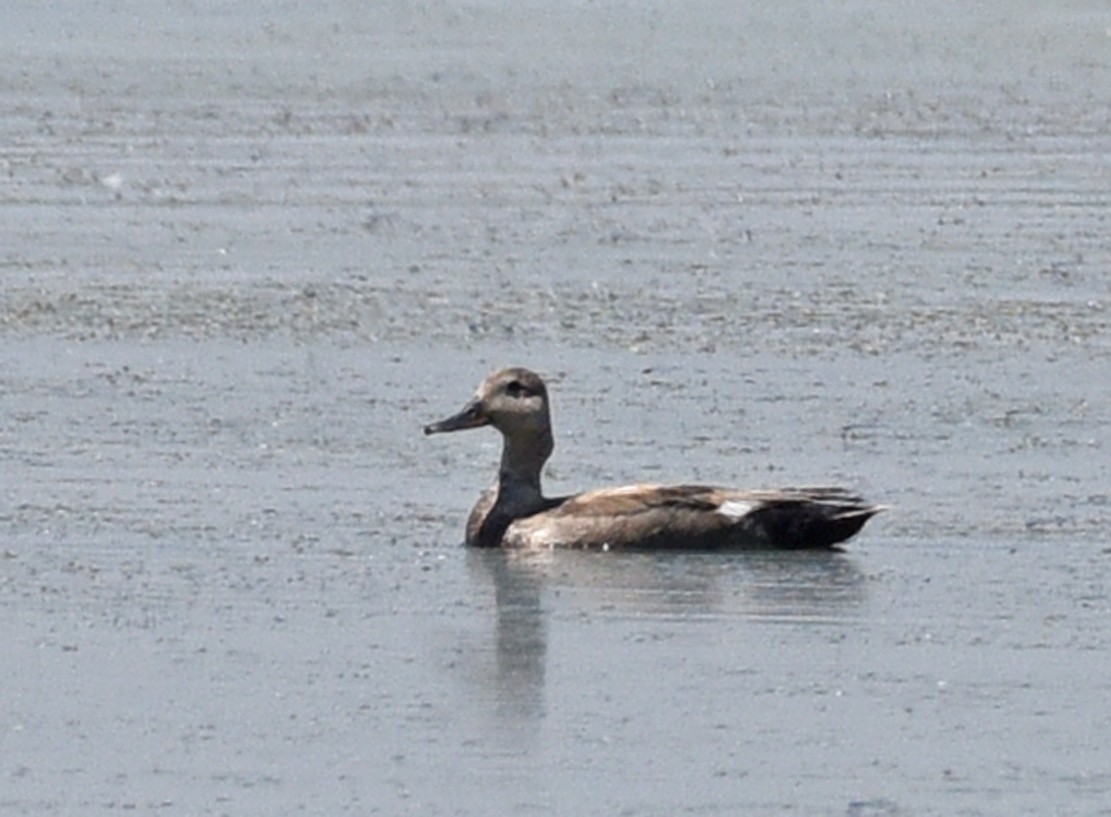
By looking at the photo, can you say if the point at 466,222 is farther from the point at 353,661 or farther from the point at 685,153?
the point at 353,661

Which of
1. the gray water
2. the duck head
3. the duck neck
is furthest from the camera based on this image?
the duck head

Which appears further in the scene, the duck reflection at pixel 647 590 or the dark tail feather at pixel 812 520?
the dark tail feather at pixel 812 520

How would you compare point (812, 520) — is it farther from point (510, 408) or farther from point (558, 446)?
point (558, 446)

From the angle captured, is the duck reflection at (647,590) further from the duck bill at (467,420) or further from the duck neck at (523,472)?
the duck bill at (467,420)

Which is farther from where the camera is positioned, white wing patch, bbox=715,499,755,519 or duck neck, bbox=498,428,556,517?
duck neck, bbox=498,428,556,517

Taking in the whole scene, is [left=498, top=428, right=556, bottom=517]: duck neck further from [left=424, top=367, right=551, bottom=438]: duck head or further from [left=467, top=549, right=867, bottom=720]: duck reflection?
[left=467, top=549, right=867, bottom=720]: duck reflection

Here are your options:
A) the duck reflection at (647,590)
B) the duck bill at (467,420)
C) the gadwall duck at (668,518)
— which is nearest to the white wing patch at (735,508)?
the gadwall duck at (668,518)

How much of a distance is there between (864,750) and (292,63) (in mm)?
21494

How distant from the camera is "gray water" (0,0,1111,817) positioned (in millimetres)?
7828

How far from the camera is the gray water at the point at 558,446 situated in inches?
308

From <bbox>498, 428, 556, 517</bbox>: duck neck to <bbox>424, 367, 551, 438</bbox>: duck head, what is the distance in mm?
33

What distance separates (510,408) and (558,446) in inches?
39.8

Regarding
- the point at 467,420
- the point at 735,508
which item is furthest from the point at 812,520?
the point at 467,420

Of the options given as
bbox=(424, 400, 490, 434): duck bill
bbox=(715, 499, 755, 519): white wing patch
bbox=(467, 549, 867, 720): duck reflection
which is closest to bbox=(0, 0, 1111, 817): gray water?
bbox=(467, 549, 867, 720): duck reflection
